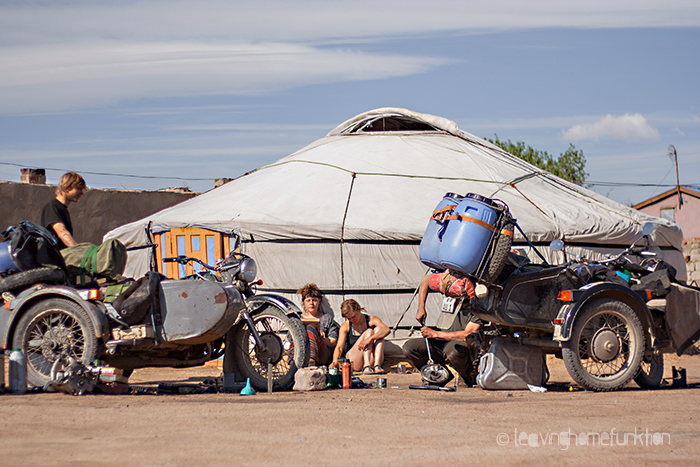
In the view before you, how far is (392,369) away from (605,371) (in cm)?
253

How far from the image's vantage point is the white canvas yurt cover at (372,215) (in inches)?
333

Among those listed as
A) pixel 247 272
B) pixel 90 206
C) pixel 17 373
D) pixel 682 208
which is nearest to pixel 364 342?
pixel 247 272

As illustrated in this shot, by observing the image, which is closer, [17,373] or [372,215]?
[17,373]

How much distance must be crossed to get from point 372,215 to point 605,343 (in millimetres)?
3636

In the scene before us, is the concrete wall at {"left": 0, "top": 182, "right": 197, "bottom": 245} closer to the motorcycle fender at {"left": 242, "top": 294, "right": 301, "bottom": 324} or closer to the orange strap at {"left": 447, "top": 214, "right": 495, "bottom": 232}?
the motorcycle fender at {"left": 242, "top": 294, "right": 301, "bottom": 324}

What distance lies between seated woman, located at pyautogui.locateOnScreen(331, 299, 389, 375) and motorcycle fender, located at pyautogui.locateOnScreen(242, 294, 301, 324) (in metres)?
1.55

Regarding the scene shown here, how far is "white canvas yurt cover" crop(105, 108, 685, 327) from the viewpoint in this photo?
8.46 meters

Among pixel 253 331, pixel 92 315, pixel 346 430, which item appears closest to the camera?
pixel 346 430

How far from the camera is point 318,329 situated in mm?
7133

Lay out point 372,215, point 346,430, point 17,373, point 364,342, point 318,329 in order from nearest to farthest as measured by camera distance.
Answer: point 346,430
point 17,373
point 318,329
point 364,342
point 372,215

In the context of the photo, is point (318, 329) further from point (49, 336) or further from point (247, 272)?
Result: point (49, 336)

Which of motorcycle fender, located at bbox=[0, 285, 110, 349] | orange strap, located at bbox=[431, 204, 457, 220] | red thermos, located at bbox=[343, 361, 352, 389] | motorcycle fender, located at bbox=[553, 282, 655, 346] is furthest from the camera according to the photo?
red thermos, located at bbox=[343, 361, 352, 389]

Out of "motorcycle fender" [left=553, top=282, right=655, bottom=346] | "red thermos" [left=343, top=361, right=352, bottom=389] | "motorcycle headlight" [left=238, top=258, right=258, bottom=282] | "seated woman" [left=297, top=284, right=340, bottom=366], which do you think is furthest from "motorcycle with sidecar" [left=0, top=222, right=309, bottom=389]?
"motorcycle fender" [left=553, top=282, right=655, bottom=346]

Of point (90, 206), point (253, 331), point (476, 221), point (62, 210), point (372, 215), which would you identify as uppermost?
point (90, 206)
